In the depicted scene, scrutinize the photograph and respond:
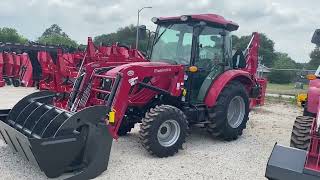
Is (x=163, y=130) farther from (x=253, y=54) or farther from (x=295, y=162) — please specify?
(x=253, y=54)

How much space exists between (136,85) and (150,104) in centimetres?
70

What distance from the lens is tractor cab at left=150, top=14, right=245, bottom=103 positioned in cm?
712

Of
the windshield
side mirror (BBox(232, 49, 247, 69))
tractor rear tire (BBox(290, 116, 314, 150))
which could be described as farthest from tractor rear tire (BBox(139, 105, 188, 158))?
side mirror (BBox(232, 49, 247, 69))

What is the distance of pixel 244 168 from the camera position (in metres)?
5.83

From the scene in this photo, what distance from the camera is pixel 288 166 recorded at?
11.7ft

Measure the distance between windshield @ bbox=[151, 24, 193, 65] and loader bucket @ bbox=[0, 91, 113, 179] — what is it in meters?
2.51

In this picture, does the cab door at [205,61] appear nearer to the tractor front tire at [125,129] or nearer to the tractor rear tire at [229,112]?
the tractor rear tire at [229,112]

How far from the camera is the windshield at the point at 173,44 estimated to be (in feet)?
23.6

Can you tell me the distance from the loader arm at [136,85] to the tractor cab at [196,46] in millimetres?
400

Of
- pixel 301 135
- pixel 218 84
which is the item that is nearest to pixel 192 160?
pixel 218 84

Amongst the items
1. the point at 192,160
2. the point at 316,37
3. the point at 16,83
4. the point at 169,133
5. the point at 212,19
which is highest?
the point at 212,19

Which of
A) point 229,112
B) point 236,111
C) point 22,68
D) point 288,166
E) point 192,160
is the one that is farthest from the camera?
point 22,68

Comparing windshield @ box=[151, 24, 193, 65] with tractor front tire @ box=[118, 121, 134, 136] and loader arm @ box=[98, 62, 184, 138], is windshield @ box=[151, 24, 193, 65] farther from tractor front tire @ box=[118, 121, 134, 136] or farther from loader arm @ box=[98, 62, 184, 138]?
tractor front tire @ box=[118, 121, 134, 136]

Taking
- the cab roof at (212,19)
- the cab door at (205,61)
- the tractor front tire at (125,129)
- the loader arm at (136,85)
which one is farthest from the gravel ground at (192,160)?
Answer: the cab roof at (212,19)
